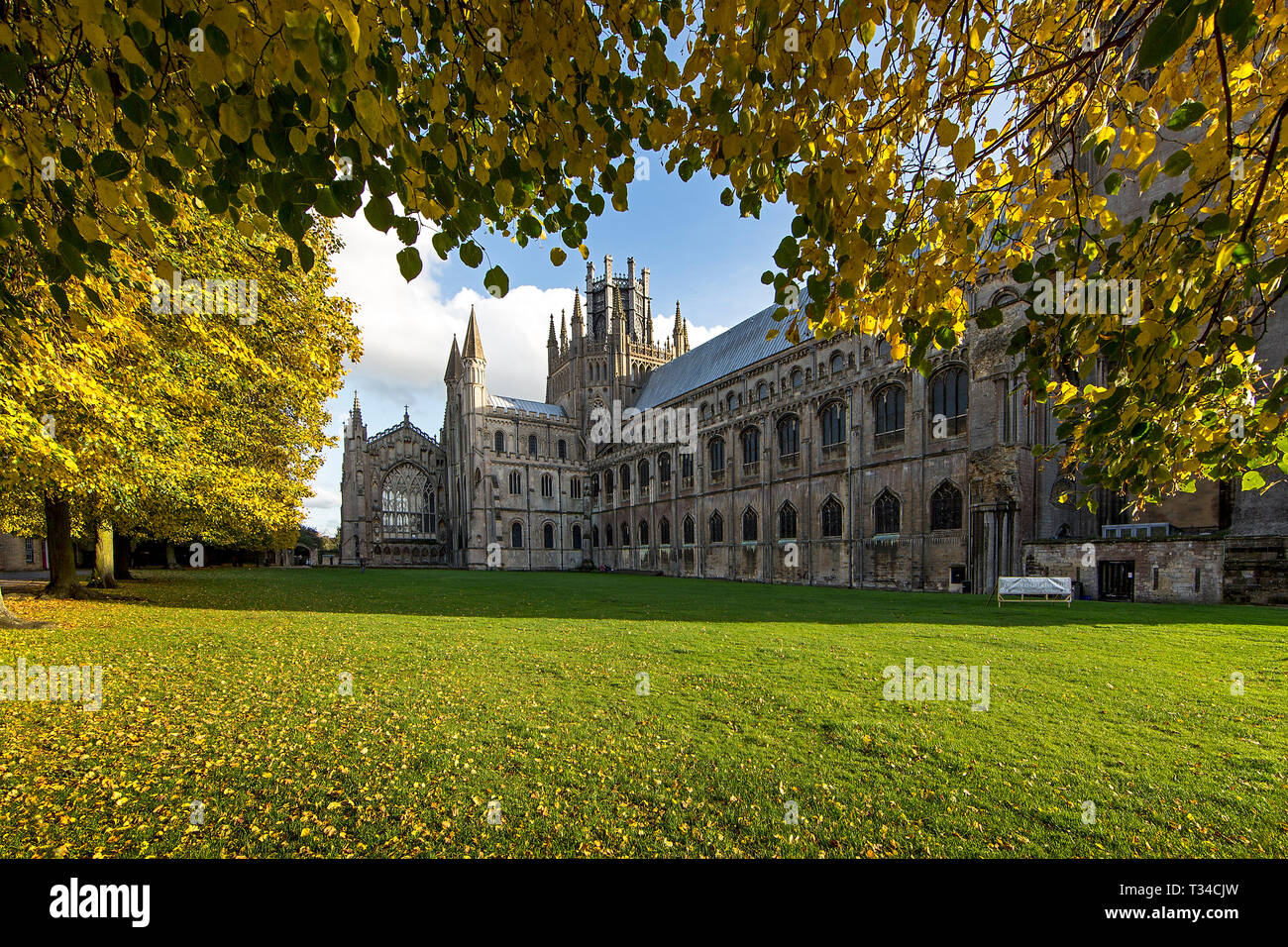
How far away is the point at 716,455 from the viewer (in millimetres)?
37406

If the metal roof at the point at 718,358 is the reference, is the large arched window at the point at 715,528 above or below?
below

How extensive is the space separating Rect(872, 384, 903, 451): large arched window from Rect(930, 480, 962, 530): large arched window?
3113mm

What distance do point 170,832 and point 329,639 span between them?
6.75m

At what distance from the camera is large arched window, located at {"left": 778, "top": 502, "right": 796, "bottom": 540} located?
31.0 m

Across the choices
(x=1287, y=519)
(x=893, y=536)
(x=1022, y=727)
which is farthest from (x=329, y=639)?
(x=1287, y=519)

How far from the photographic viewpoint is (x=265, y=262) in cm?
1141

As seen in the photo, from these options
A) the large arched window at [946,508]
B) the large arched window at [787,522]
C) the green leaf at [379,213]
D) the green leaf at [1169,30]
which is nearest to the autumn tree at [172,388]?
the green leaf at [379,213]

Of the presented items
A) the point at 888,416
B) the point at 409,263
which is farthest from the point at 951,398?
the point at 409,263

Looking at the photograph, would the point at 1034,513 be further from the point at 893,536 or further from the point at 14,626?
the point at 14,626

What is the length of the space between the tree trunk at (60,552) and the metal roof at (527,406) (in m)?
43.1
